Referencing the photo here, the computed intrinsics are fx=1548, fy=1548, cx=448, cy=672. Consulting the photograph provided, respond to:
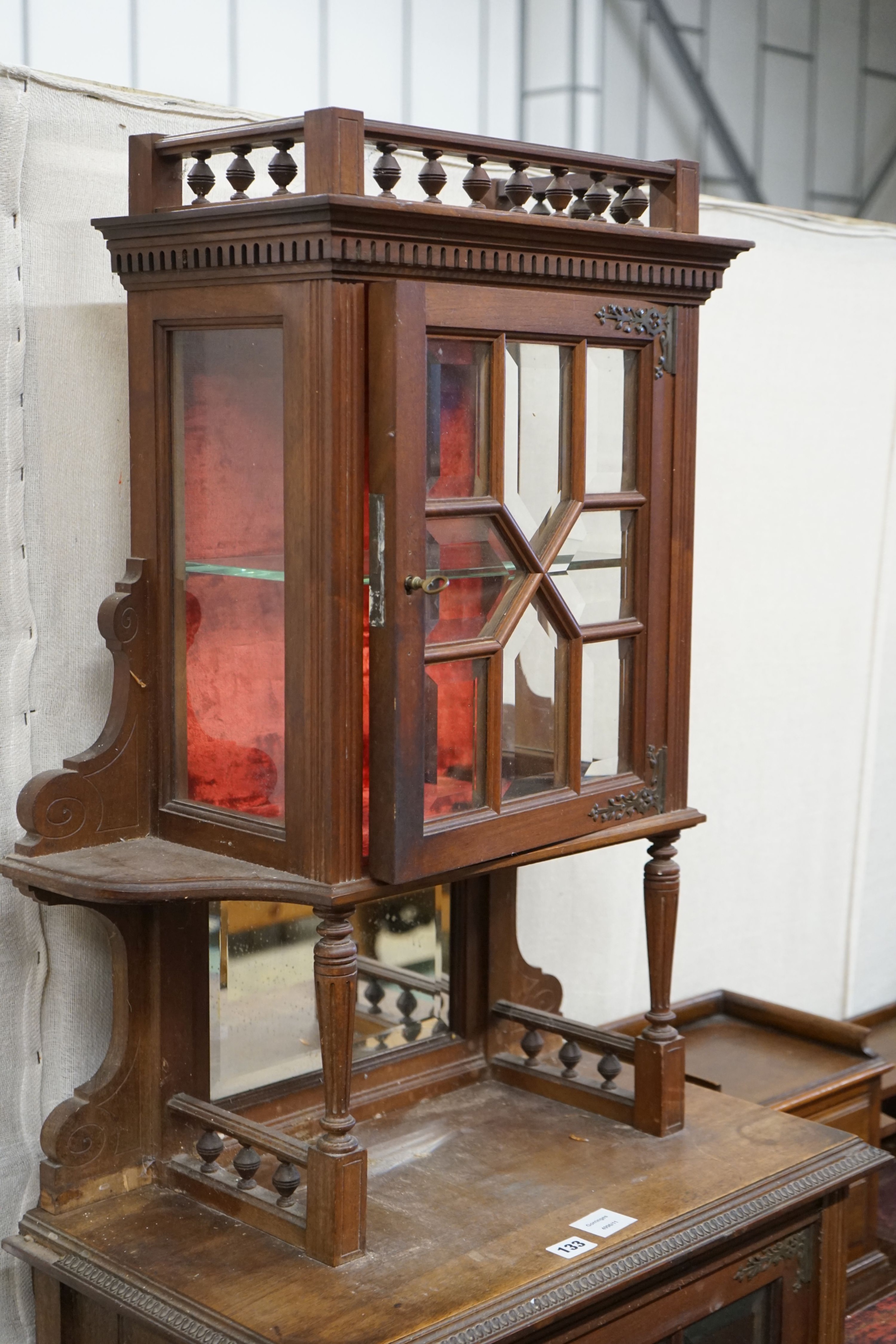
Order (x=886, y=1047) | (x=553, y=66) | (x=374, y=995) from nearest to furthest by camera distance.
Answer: (x=374, y=995) < (x=553, y=66) < (x=886, y=1047)

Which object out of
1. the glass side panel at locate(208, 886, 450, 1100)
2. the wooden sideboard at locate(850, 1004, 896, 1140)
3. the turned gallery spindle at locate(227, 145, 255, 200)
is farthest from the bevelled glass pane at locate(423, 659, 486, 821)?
the wooden sideboard at locate(850, 1004, 896, 1140)

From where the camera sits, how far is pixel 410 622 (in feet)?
6.36

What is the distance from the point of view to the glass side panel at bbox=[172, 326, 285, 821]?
201 cm

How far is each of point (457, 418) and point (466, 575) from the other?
205 millimetres

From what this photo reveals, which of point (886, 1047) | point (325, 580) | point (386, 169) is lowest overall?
point (886, 1047)

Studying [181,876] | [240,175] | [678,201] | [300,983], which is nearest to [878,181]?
[678,201]

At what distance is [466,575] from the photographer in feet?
6.70

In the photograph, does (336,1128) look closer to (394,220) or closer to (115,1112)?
(115,1112)

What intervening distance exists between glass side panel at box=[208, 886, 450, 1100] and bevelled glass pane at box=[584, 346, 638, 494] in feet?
2.30

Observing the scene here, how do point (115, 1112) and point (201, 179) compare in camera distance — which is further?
point (115, 1112)

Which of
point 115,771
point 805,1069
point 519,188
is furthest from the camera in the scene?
point 805,1069

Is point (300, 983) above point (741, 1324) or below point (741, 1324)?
above

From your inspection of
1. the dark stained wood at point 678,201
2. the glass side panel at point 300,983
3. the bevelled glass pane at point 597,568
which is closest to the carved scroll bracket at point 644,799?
the bevelled glass pane at point 597,568

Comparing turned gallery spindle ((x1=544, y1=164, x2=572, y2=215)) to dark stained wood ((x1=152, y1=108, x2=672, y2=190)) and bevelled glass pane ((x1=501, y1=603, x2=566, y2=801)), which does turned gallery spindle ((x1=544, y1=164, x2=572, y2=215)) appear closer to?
dark stained wood ((x1=152, y1=108, x2=672, y2=190))
